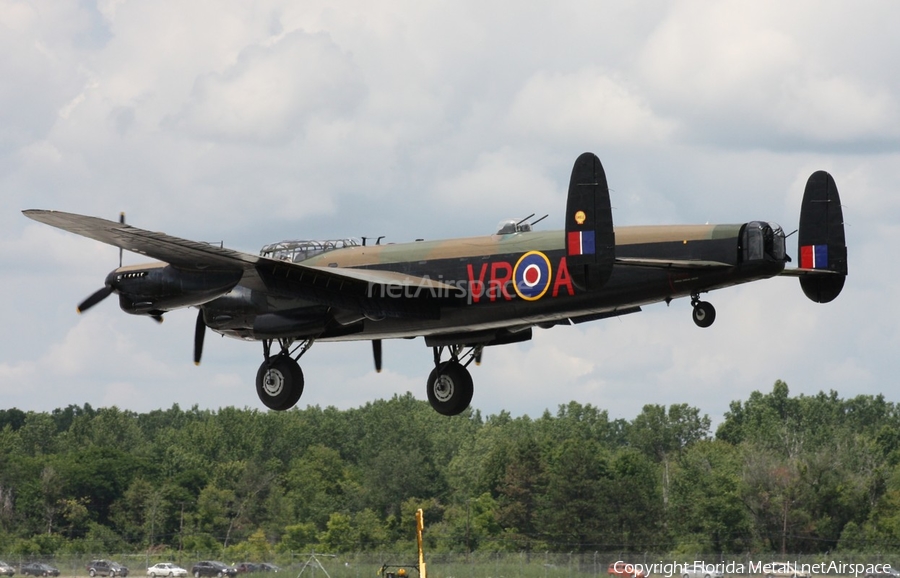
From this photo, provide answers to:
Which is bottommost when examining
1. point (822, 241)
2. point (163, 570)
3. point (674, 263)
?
point (163, 570)

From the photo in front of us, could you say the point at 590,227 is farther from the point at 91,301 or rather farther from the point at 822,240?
the point at 91,301

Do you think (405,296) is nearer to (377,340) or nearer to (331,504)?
(377,340)

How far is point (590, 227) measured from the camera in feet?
95.1

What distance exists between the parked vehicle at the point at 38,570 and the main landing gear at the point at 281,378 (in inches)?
1598

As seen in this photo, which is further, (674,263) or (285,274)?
(285,274)

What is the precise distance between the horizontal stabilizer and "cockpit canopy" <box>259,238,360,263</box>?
1158 centimetres

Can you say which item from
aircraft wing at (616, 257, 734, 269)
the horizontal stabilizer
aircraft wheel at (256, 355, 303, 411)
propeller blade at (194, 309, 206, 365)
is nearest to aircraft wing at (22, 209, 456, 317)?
aircraft wheel at (256, 355, 303, 411)

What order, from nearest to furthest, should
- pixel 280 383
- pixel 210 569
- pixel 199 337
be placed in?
pixel 280 383 < pixel 199 337 < pixel 210 569

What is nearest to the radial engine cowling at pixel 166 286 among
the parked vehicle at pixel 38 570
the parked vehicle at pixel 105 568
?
the parked vehicle at pixel 105 568

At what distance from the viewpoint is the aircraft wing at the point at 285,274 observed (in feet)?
106

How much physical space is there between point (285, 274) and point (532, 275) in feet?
20.3

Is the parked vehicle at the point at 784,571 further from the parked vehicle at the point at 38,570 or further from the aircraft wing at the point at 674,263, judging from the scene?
the parked vehicle at the point at 38,570

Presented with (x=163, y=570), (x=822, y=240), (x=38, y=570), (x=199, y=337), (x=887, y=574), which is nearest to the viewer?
(x=822, y=240)

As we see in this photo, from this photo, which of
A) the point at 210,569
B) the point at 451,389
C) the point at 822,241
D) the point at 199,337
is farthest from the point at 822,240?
the point at 210,569
